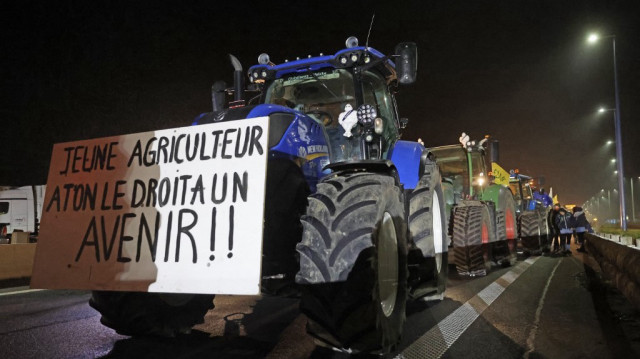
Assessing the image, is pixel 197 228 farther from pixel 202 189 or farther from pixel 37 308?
pixel 37 308

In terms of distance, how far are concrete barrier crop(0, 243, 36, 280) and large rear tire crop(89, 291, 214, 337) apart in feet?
23.6

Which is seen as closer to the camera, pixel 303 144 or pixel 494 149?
pixel 303 144

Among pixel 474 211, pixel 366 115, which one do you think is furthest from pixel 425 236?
pixel 474 211

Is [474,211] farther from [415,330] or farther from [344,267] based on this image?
[344,267]

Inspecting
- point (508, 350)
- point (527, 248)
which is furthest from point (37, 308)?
point (527, 248)

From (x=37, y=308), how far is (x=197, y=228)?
197 inches

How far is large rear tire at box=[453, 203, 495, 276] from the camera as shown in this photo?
8.67 m

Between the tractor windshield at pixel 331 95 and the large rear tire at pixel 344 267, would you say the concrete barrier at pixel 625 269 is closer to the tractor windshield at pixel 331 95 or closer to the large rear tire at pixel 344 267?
the tractor windshield at pixel 331 95

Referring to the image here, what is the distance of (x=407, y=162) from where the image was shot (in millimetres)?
5094

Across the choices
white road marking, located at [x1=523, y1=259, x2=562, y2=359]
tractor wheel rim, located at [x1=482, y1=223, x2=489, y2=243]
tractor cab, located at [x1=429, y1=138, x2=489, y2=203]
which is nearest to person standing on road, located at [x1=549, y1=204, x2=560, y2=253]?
tractor cab, located at [x1=429, y1=138, x2=489, y2=203]

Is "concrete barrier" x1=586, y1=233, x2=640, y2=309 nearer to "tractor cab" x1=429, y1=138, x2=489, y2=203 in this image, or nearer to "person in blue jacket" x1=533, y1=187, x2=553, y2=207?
"tractor cab" x1=429, y1=138, x2=489, y2=203

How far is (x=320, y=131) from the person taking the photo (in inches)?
173

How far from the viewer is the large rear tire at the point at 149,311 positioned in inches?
148

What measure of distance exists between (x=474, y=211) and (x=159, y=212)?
7.23m
